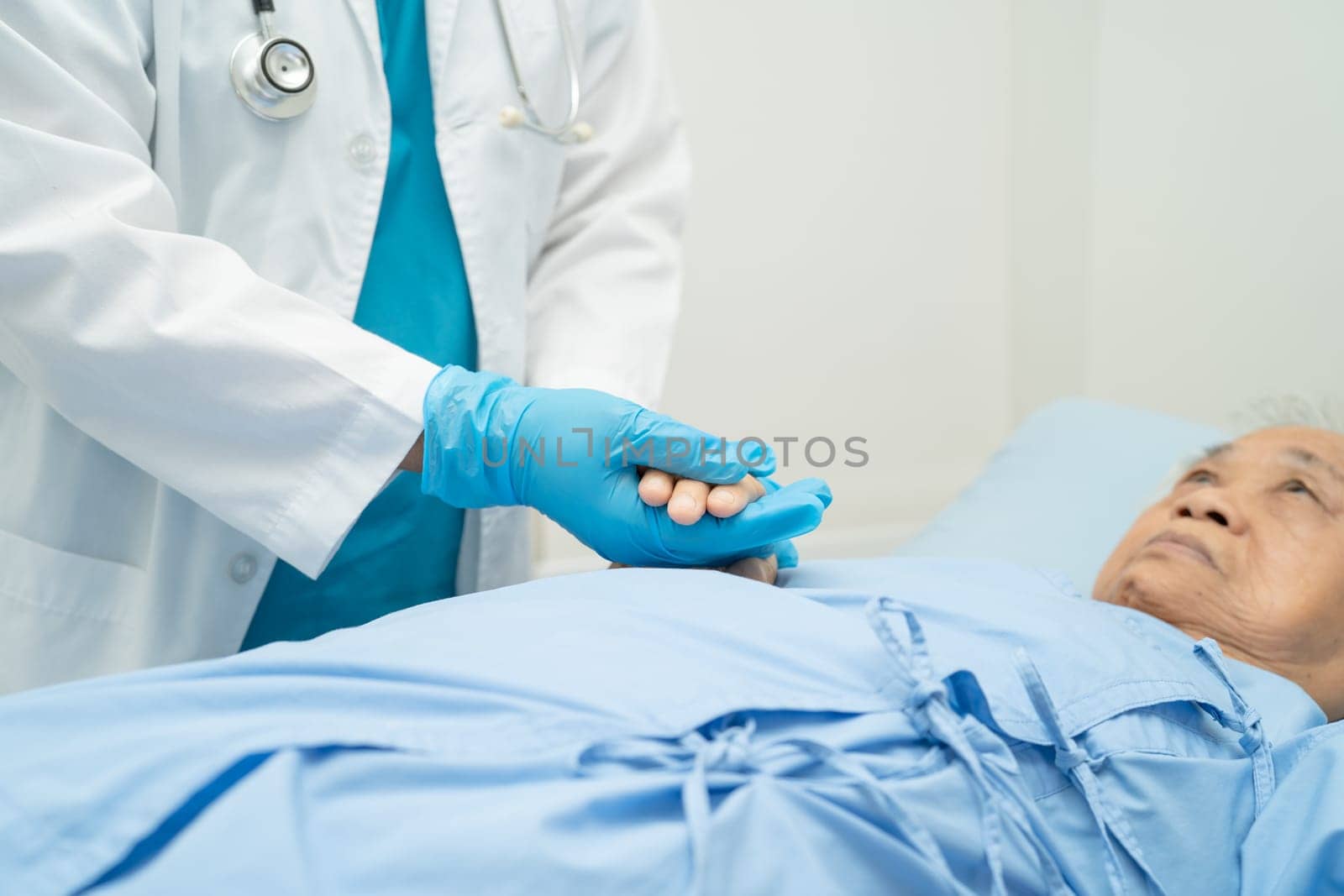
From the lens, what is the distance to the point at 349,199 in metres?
1.12

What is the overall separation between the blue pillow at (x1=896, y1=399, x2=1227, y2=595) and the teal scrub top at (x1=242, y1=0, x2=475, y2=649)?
2.64ft

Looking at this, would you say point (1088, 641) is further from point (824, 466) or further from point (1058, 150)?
point (1058, 150)

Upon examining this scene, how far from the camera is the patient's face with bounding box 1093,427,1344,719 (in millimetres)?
1170

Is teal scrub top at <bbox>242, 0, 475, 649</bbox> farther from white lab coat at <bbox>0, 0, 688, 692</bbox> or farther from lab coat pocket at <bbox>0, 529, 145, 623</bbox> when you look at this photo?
lab coat pocket at <bbox>0, 529, 145, 623</bbox>

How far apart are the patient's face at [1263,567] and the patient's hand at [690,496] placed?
1.85 feet

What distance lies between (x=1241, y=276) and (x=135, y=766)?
1776 millimetres

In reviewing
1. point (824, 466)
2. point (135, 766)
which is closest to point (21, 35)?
point (135, 766)

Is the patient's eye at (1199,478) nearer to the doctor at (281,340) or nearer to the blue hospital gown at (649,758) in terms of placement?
the blue hospital gown at (649,758)

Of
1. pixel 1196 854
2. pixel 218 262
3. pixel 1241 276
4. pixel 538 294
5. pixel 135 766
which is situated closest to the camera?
pixel 135 766

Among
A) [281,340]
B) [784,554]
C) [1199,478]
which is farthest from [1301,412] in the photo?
[281,340]

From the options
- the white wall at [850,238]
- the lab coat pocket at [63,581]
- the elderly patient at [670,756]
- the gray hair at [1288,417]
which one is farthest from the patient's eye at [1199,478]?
the lab coat pocket at [63,581]

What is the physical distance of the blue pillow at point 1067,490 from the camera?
5.25 ft

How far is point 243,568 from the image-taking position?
108 centimetres

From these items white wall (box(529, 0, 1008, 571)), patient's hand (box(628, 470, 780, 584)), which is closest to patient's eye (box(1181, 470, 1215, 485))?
patient's hand (box(628, 470, 780, 584))
